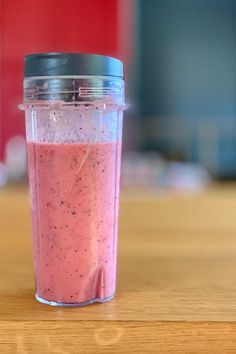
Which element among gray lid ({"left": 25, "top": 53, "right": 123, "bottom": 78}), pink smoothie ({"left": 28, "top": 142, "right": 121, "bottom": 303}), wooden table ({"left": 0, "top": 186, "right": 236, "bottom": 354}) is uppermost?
gray lid ({"left": 25, "top": 53, "right": 123, "bottom": 78})

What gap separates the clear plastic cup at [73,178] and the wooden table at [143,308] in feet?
0.10

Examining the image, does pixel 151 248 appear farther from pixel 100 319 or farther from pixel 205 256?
pixel 100 319

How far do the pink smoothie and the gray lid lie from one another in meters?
0.07

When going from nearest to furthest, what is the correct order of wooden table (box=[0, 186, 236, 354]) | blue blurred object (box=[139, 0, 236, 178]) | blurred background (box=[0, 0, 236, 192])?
wooden table (box=[0, 186, 236, 354]), blurred background (box=[0, 0, 236, 192]), blue blurred object (box=[139, 0, 236, 178])

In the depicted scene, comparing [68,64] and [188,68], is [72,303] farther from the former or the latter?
[188,68]

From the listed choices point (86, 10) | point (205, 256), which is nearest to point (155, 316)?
point (205, 256)

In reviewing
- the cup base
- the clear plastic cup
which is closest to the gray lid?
the clear plastic cup

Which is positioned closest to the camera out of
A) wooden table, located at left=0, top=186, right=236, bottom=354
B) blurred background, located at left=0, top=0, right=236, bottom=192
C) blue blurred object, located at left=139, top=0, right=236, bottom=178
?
wooden table, located at left=0, top=186, right=236, bottom=354

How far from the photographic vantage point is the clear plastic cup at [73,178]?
480mm

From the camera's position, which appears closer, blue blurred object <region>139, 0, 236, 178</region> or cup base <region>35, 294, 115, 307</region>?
cup base <region>35, 294, 115, 307</region>

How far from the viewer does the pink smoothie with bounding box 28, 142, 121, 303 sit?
1.59 feet

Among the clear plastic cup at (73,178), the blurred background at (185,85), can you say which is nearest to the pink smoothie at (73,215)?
the clear plastic cup at (73,178)

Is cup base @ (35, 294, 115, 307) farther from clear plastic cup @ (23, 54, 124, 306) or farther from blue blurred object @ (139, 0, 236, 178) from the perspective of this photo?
blue blurred object @ (139, 0, 236, 178)

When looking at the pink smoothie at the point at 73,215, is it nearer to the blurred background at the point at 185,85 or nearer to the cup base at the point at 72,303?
the cup base at the point at 72,303
